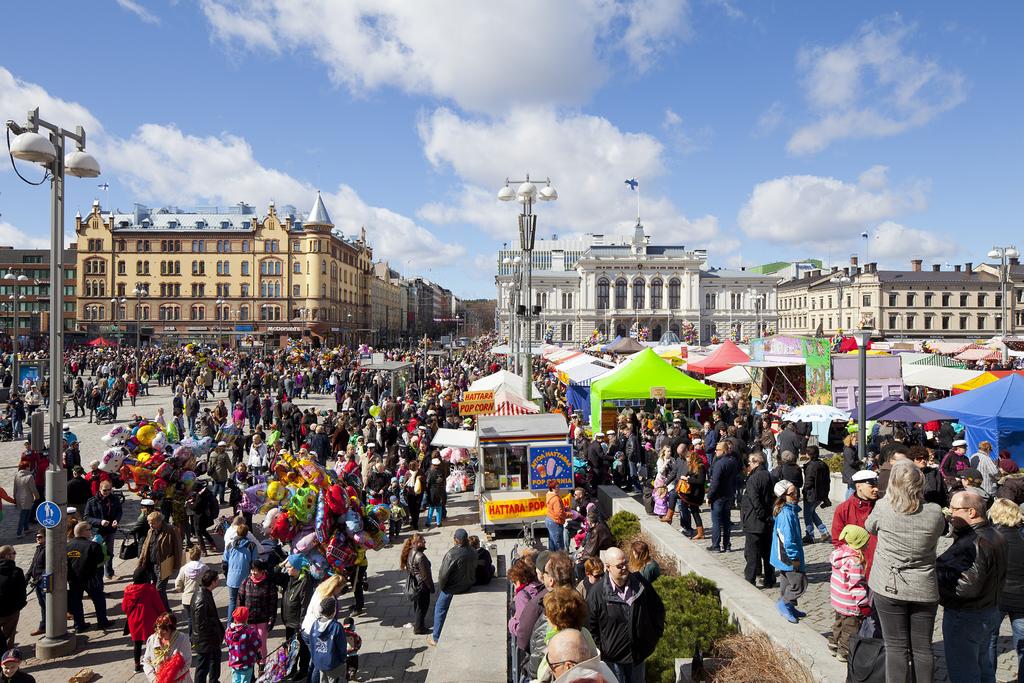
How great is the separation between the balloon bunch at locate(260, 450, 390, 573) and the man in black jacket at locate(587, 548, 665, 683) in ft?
12.6

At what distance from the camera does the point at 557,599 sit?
4.09m

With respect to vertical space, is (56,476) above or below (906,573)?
below

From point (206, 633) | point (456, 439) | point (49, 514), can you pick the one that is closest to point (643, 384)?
point (456, 439)

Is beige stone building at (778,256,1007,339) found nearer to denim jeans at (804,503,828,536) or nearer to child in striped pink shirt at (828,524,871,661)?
denim jeans at (804,503,828,536)

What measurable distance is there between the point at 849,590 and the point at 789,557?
1319mm

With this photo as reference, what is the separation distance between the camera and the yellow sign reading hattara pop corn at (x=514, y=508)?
10.9 m

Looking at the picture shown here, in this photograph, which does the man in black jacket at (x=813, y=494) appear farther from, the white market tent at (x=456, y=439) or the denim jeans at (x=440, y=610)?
the white market tent at (x=456, y=439)

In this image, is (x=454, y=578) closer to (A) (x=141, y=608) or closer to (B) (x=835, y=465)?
(A) (x=141, y=608)

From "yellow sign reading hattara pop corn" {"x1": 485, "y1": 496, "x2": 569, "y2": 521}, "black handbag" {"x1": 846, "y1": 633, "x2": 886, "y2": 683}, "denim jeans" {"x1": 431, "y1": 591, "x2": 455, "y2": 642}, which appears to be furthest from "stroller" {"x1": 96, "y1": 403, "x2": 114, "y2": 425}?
"black handbag" {"x1": 846, "y1": 633, "x2": 886, "y2": 683}

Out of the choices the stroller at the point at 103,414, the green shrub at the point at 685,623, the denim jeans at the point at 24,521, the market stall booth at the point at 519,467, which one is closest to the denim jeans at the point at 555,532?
the market stall booth at the point at 519,467

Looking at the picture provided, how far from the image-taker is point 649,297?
101m

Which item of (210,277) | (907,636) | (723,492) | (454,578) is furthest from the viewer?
(210,277)

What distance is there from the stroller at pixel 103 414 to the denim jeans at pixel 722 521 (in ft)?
77.2

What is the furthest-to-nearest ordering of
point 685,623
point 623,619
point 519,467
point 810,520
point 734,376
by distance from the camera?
point 734,376, point 519,467, point 810,520, point 685,623, point 623,619
